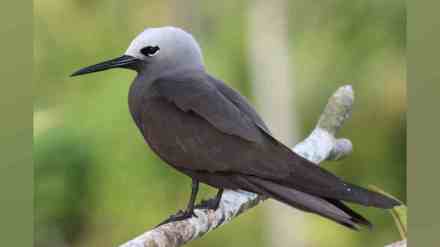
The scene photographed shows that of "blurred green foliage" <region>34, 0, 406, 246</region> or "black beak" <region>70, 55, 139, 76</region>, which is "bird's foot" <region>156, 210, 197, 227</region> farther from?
"black beak" <region>70, 55, 139, 76</region>

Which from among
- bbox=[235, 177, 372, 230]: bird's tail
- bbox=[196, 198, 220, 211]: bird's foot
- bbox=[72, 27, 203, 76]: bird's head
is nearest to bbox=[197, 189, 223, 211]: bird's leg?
bbox=[196, 198, 220, 211]: bird's foot

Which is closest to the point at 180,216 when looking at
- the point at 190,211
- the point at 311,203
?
the point at 190,211

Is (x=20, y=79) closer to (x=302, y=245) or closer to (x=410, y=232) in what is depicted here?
(x=302, y=245)

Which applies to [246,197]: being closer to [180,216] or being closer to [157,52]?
[180,216]

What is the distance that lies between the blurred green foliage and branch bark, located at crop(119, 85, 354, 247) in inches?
2.0

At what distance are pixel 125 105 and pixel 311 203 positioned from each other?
79cm

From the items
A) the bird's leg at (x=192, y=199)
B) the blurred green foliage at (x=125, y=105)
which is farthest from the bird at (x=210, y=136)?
the blurred green foliage at (x=125, y=105)

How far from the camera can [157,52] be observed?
2545 millimetres

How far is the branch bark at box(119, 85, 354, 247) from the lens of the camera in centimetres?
239

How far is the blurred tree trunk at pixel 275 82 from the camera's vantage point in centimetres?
282

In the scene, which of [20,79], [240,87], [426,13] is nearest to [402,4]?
[426,13]

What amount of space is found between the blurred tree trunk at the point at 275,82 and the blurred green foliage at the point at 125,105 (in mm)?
25

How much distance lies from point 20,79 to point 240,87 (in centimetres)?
71

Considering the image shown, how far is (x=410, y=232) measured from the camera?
274cm
